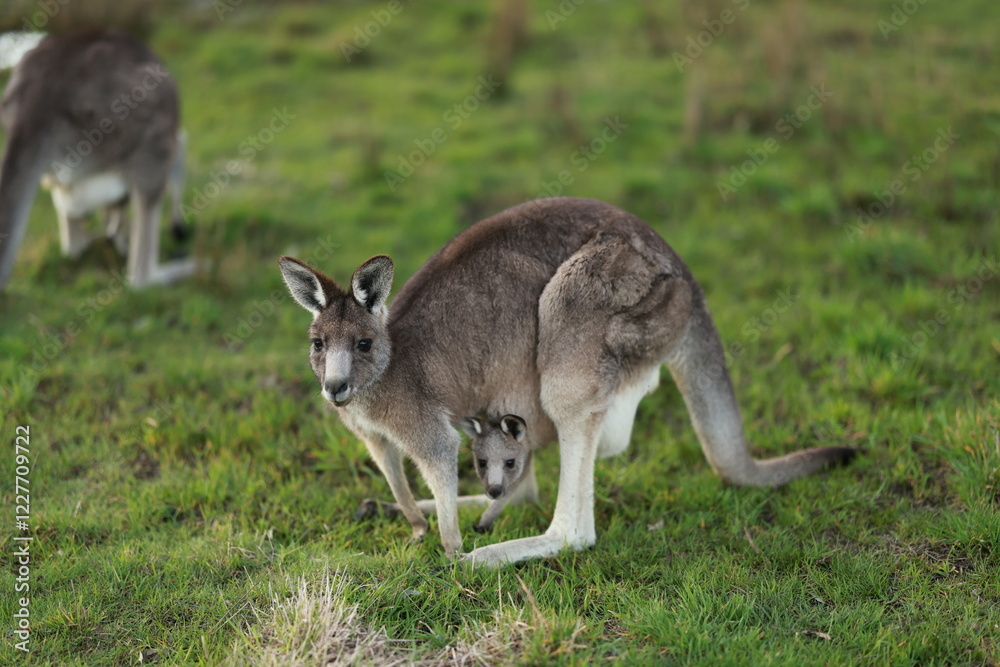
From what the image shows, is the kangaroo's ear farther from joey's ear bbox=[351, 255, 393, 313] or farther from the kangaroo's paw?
the kangaroo's paw

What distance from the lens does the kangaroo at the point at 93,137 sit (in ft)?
17.9

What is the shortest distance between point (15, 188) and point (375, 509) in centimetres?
309

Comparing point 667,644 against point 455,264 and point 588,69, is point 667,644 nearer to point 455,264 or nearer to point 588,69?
point 455,264

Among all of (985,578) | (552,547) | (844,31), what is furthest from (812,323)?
(844,31)

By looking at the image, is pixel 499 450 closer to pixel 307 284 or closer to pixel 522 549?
pixel 522 549

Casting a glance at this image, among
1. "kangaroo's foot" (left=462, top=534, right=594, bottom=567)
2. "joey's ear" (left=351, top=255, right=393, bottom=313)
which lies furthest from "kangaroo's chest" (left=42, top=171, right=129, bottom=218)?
"kangaroo's foot" (left=462, top=534, right=594, bottom=567)

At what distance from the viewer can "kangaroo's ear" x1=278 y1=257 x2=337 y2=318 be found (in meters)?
3.29

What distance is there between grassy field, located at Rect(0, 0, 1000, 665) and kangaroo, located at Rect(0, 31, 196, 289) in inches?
13.6

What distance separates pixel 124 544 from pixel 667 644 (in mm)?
2160

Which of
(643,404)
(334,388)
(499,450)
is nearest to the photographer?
(334,388)

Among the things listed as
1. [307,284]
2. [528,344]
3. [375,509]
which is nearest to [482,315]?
[528,344]

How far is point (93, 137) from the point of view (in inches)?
224

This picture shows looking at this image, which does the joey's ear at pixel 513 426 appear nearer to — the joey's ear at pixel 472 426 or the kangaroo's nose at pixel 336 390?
the joey's ear at pixel 472 426

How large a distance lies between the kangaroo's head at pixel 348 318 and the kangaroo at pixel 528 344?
1 cm
